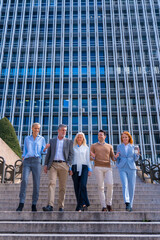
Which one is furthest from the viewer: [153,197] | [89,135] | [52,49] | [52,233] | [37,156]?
[52,49]

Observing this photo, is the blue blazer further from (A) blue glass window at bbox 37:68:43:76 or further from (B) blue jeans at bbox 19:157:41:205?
(A) blue glass window at bbox 37:68:43:76

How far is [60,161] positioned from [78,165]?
1.39ft

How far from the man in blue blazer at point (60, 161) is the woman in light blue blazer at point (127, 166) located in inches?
47.8

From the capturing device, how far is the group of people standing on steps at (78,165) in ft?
15.8

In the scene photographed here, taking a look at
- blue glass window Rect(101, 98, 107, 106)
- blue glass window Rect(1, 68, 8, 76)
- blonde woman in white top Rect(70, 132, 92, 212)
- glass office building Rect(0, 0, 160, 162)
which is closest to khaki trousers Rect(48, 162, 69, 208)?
blonde woman in white top Rect(70, 132, 92, 212)

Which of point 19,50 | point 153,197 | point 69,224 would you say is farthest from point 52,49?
point 69,224

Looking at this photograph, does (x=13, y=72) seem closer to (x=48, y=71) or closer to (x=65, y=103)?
(x=48, y=71)

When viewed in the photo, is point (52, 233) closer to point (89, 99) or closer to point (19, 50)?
point (89, 99)

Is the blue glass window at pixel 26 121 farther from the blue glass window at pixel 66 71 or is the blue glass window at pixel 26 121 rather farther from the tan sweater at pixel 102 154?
the tan sweater at pixel 102 154

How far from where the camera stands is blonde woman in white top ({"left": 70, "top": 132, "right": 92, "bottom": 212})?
4.76 metres

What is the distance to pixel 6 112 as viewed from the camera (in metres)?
31.0

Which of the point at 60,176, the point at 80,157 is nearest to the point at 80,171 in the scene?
the point at 80,157

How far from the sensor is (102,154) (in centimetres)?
521

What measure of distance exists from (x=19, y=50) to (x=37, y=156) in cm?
3283
